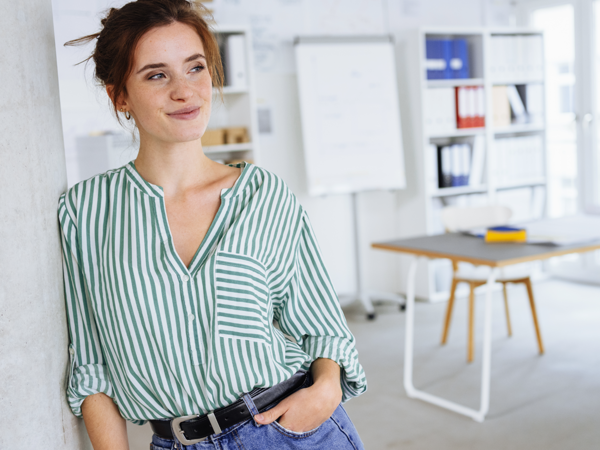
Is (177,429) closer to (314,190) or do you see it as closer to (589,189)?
(314,190)

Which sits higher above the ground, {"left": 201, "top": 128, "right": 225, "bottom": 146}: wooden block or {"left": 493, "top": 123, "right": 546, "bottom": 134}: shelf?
{"left": 201, "top": 128, "right": 225, "bottom": 146}: wooden block

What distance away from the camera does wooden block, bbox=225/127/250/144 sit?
431 cm

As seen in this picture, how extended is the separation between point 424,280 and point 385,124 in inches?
50.2

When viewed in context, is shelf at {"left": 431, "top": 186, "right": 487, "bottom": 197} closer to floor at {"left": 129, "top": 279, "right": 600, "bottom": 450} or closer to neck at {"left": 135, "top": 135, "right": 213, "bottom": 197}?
floor at {"left": 129, "top": 279, "right": 600, "bottom": 450}

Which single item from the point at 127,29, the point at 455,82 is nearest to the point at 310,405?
the point at 127,29

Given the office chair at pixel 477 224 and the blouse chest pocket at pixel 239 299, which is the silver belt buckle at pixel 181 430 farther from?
the office chair at pixel 477 224

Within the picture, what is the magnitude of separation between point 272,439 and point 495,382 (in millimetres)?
2527

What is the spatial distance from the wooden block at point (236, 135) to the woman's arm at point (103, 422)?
3.42m

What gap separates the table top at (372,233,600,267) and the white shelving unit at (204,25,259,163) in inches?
61.8

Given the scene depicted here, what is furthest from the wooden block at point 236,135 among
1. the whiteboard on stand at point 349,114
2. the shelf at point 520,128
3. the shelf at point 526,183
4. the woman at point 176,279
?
the woman at point 176,279

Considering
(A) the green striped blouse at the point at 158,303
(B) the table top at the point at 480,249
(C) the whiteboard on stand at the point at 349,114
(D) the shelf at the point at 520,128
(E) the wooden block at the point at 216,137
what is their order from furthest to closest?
1. (D) the shelf at the point at 520,128
2. (C) the whiteboard on stand at the point at 349,114
3. (E) the wooden block at the point at 216,137
4. (B) the table top at the point at 480,249
5. (A) the green striped blouse at the point at 158,303

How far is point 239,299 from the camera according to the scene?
972 mm

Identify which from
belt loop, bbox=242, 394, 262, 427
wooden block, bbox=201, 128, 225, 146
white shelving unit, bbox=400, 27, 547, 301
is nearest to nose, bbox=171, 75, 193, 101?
belt loop, bbox=242, 394, 262, 427

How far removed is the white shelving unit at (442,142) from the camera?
15.9 ft
